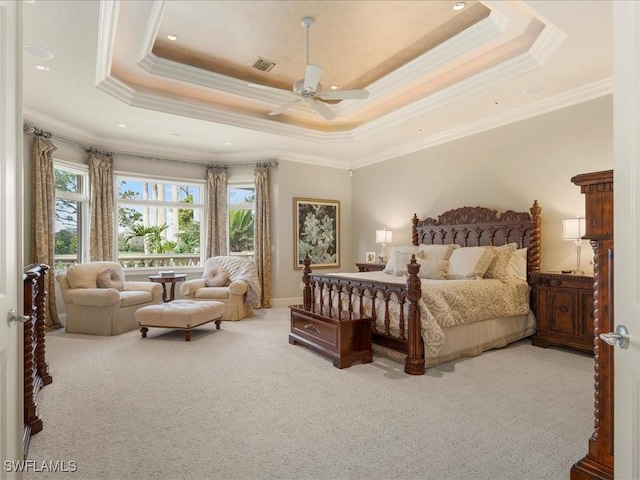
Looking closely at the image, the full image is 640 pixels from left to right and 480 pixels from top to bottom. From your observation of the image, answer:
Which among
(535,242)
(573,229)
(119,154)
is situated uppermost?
(119,154)

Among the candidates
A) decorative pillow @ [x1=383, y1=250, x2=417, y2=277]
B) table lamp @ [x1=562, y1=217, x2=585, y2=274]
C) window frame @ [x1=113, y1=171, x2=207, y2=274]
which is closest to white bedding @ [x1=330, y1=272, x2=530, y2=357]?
table lamp @ [x1=562, y1=217, x2=585, y2=274]

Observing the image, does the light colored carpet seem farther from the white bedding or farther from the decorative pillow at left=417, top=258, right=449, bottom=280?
the decorative pillow at left=417, top=258, right=449, bottom=280

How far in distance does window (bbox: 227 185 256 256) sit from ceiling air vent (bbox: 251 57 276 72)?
9.85ft

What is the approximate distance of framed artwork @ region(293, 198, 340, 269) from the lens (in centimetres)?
721

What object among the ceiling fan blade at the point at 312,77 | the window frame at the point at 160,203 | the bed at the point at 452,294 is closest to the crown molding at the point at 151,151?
the window frame at the point at 160,203

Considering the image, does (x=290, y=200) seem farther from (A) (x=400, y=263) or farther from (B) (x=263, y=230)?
(A) (x=400, y=263)

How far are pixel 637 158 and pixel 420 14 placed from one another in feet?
10.1

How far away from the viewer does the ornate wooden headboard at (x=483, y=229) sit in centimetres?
453

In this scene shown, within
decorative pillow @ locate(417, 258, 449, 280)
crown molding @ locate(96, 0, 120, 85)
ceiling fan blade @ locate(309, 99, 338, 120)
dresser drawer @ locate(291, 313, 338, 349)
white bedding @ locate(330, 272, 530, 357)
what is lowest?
dresser drawer @ locate(291, 313, 338, 349)

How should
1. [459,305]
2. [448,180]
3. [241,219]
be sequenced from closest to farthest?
[459,305]
[448,180]
[241,219]

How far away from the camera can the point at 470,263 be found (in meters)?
4.44

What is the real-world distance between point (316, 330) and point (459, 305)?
4.90 feet

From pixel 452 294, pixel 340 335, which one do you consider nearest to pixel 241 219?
pixel 340 335

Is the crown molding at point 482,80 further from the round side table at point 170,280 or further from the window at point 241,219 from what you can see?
the round side table at point 170,280
